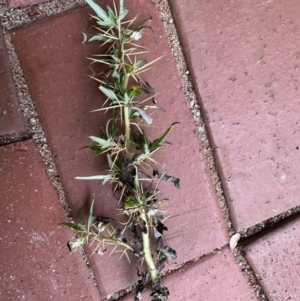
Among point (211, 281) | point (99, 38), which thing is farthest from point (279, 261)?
point (99, 38)

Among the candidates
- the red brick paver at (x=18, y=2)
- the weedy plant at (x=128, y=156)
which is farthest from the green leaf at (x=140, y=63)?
the red brick paver at (x=18, y=2)

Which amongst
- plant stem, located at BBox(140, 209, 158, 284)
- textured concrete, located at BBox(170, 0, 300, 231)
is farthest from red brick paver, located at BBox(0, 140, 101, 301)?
textured concrete, located at BBox(170, 0, 300, 231)

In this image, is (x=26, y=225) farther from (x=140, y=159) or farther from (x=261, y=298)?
(x=261, y=298)

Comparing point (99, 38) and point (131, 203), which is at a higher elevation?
point (99, 38)

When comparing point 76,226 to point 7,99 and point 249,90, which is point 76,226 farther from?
point 249,90

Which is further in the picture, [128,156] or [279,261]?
[279,261]

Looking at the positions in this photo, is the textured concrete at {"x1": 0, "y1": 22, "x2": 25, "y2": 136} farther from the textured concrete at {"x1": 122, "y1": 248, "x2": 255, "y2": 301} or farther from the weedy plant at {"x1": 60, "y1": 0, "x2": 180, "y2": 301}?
the textured concrete at {"x1": 122, "y1": 248, "x2": 255, "y2": 301}

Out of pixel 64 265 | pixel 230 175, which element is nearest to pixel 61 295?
pixel 64 265

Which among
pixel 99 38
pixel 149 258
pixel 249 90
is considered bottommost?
pixel 149 258
